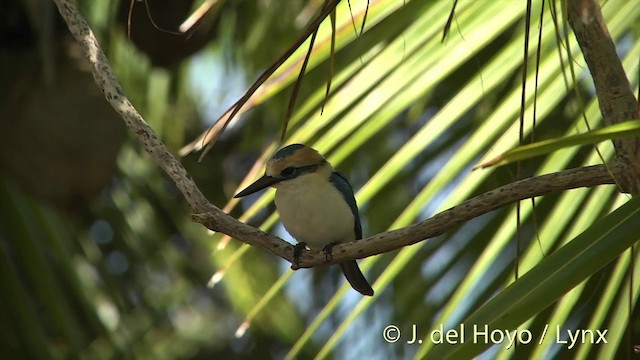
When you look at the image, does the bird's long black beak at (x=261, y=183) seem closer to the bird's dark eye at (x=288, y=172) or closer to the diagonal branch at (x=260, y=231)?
the bird's dark eye at (x=288, y=172)

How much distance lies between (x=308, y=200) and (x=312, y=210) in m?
0.03

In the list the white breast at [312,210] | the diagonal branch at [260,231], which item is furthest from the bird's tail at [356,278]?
the diagonal branch at [260,231]

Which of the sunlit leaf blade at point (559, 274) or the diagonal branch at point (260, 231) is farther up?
the diagonal branch at point (260, 231)

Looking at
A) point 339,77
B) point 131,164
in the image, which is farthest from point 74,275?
point 339,77

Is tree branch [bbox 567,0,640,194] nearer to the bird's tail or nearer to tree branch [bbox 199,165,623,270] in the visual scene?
tree branch [bbox 199,165,623,270]

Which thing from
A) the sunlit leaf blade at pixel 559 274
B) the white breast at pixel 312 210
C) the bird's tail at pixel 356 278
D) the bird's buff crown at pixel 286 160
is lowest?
the sunlit leaf blade at pixel 559 274

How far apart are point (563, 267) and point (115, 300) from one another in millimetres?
2910

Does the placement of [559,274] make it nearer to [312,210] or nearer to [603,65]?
[603,65]

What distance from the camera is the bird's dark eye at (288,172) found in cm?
255

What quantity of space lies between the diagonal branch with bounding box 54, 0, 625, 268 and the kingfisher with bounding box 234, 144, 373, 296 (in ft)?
2.11

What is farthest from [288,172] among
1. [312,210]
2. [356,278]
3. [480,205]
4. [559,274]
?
[559,274]

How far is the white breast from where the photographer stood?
2.58m

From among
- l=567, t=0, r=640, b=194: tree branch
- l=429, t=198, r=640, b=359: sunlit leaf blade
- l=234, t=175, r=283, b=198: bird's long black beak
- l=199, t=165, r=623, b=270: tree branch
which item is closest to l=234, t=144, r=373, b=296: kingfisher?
l=234, t=175, r=283, b=198: bird's long black beak

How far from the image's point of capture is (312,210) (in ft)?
8.48
